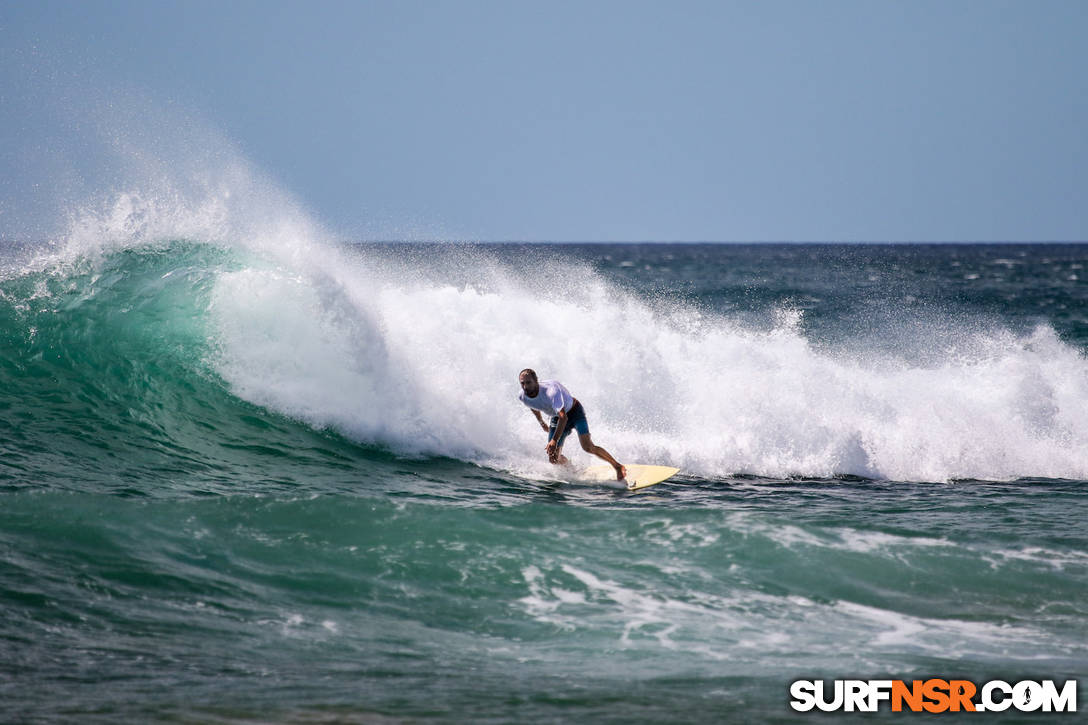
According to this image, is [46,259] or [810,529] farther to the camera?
[46,259]

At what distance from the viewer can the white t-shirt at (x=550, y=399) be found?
11031 mm

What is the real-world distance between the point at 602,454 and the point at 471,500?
1776mm

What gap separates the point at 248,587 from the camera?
7254 millimetres

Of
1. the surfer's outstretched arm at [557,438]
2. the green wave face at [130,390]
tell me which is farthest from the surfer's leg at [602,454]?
the green wave face at [130,390]

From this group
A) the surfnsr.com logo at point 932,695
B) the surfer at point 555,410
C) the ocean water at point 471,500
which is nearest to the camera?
the surfnsr.com logo at point 932,695

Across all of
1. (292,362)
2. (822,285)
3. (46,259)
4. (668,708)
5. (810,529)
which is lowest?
(668,708)

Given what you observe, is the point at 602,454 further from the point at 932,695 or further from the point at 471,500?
the point at 932,695

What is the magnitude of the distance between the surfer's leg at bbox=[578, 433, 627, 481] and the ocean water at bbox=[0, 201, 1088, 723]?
0.42m

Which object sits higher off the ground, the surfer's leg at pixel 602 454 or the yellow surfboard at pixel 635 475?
the surfer's leg at pixel 602 454

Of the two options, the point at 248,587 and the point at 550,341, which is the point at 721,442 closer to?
the point at 550,341

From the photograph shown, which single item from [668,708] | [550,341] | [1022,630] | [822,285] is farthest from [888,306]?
[668,708]

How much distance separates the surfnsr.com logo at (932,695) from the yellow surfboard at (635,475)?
5.13 m

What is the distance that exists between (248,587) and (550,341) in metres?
8.27

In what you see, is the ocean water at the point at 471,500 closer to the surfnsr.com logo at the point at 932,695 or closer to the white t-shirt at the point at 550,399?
the surfnsr.com logo at the point at 932,695
